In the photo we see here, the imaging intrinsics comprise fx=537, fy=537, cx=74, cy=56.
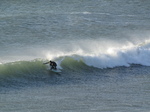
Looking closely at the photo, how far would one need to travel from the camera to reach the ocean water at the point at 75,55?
1139 inches

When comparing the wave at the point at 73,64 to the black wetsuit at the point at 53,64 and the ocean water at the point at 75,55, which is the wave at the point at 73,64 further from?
the black wetsuit at the point at 53,64

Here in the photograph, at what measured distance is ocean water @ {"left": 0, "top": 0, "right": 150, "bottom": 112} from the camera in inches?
1139

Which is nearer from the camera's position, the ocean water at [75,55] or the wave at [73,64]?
the ocean water at [75,55]

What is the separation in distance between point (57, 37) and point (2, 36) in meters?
4.40

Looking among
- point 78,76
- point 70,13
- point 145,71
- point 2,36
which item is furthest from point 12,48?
point 70,13

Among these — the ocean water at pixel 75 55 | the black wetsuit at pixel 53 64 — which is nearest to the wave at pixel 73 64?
the ocean water at pixel 75 55

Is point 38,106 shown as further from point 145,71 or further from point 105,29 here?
point 105,29

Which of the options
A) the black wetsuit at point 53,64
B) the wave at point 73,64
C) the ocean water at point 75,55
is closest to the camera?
the ocean water at point 75,55

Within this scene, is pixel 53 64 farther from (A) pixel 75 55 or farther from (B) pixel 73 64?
(A) pixel 75 55

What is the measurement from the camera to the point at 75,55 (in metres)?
37.6

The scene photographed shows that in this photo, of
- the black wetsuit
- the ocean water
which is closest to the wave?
the ocean water

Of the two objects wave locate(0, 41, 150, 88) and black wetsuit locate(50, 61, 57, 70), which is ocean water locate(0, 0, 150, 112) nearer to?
wave locate(0, 41, 150, 88)

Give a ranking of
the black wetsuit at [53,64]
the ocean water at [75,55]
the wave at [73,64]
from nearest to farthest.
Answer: the ocean water at [75,55] → the wave at [73,64] → the black wetsuit at [53,64]

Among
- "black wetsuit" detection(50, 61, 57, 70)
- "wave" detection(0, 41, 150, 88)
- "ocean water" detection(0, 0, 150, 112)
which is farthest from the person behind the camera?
"black wetsuit" detection(50, 61, 57, 70)
